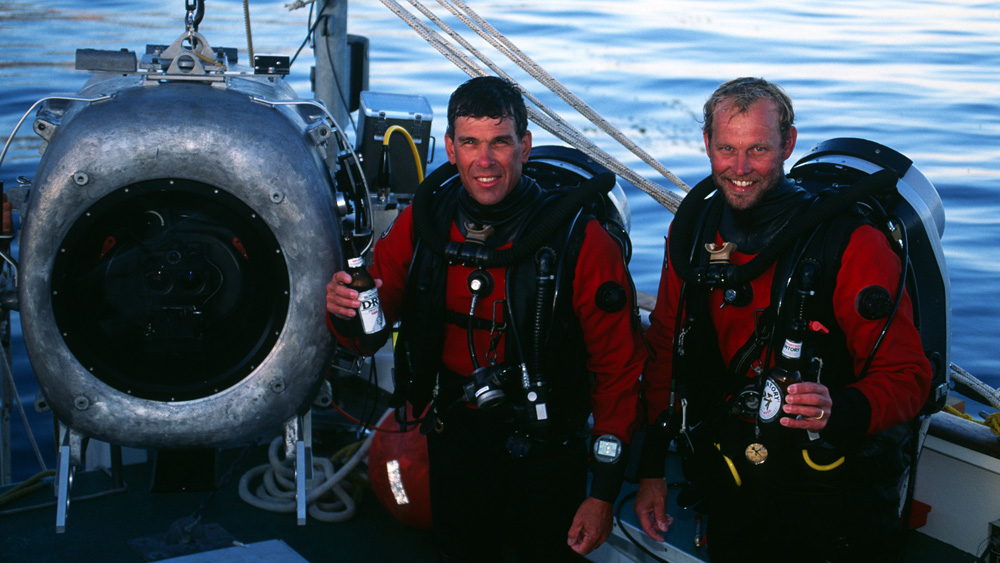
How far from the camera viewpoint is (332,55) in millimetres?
4355

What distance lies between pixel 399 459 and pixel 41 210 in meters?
1.28

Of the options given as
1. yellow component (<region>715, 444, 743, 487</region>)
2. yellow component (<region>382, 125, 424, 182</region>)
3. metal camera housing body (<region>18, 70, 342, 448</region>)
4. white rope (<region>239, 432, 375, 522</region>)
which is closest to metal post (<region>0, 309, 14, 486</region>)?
metal camera housing body (<region>18, 70, 342, 448</region>)

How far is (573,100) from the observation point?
3979 millimetres

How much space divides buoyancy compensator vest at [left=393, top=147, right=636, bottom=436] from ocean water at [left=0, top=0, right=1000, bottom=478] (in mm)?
5040

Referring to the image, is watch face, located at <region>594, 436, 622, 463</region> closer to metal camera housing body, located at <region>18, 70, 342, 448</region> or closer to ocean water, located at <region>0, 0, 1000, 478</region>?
metal camera housing body, located at <region>18, 70, 342, 448</region>

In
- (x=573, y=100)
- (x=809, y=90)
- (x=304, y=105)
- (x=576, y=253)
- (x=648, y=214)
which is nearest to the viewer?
(x=576, y=253)

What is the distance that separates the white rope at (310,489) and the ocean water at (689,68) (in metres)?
3.89

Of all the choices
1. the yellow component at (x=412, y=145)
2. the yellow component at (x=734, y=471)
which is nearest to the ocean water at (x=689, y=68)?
the yellow component at (x=412, y=145)

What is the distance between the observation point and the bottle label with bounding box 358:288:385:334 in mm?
2055

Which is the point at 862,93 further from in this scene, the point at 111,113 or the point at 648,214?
the point at 111,113

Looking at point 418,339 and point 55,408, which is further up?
point 418,339

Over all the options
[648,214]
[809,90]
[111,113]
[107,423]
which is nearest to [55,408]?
[107,423]

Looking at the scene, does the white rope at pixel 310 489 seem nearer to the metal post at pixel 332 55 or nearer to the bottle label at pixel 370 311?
the bottle label at pixel 370 311

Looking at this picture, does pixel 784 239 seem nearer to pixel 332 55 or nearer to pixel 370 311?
pixel 370 311
